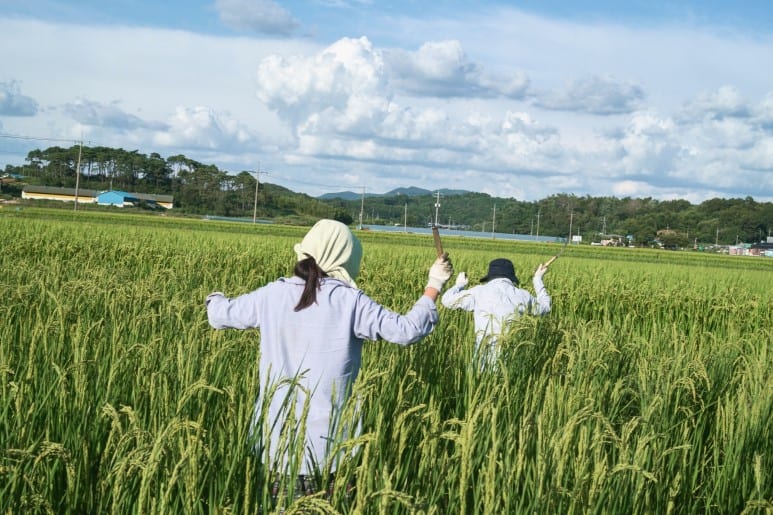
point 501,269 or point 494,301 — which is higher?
point 501,269

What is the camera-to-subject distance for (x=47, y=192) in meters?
111

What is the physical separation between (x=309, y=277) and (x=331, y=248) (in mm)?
169

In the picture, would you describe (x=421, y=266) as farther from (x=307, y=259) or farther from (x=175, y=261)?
(x=307, y=259)

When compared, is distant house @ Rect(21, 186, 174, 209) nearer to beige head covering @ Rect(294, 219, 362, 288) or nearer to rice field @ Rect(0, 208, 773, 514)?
rice field @ Rect(0, 208, 773, 514)

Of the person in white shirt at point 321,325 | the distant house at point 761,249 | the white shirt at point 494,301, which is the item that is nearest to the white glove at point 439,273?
the person in white shirt at point 321,325

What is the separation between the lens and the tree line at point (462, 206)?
13150 centimetres

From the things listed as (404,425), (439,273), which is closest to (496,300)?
(439,273)

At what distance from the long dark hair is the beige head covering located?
0.03 meters

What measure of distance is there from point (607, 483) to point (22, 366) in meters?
3.22

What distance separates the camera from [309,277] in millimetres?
3207

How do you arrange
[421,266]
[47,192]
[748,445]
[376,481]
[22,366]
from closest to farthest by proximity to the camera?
[376,481] < [748,445] < [22,366] < [421,266] < [47,192]

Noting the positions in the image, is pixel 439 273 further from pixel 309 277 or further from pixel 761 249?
pixel 761 249

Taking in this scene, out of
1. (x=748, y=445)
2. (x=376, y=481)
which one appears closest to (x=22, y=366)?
(x=376, y=481)

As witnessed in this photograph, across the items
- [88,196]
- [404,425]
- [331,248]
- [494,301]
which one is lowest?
[404,425]
